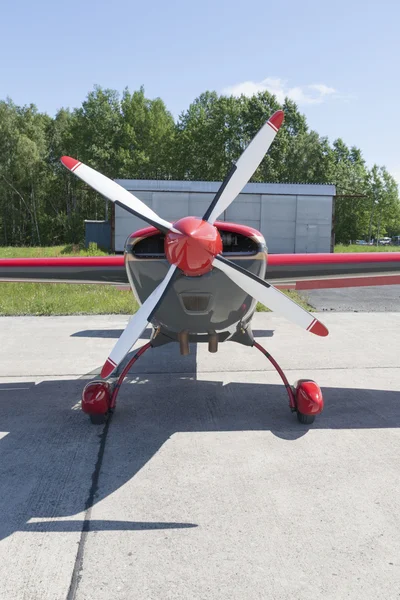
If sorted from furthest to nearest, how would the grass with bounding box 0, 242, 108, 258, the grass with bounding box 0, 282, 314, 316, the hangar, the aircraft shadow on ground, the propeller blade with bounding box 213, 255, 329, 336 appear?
the hangar < the grass with bounding box 0, 242, 108, 258 < the grass with bounding box 0, 282, 314, 316 < the propeller blade with bounding box 213, 255, 329, 336 < the aircraft shadow on ground

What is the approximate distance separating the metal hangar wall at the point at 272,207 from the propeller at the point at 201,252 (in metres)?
24.5

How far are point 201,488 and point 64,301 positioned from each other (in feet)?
35.3

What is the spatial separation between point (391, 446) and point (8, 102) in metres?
66.5

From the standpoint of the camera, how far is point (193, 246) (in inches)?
173

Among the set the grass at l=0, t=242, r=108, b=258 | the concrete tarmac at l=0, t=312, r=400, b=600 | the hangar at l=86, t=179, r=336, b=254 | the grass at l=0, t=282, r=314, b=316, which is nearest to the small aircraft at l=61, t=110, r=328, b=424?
the concrete tarmac at l=0, t=312, r=400, b=600

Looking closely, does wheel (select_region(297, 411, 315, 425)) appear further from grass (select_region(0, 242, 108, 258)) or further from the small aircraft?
grass (select_region(0, 242, 108, 258))

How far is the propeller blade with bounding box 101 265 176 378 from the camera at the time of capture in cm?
432

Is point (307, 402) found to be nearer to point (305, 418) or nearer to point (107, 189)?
point (305, 418)

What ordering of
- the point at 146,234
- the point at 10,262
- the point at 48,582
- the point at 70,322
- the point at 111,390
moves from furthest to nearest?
the point at 70,322
the point at 10,262
the point at 111,390
the point at 146,234
the point at 48,582

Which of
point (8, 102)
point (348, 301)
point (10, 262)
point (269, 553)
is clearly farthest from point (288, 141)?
point (269, 553)

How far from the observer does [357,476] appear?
4172 mm

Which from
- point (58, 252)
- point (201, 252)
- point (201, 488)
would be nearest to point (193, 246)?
point (201, 252)

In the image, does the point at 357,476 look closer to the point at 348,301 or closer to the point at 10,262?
the point at 10,262

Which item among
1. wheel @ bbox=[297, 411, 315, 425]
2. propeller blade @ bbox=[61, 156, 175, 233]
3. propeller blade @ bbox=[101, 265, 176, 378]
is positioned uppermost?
propeller blade @ bbox=[61, 156, 175, 233]
